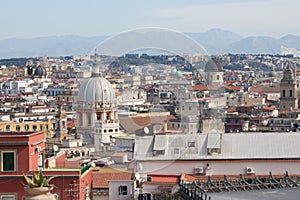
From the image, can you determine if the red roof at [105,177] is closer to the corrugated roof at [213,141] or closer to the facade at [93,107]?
the corrugated roof at [213,141]

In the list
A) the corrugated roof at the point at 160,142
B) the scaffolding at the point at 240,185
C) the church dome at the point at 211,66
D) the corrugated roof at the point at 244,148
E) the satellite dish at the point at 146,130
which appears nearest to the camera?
the scaffolding at the point at 240,185

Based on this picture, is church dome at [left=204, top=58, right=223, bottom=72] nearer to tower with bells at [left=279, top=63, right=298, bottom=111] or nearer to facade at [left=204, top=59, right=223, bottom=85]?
facade at [left=204, top=59, right=223, bottom=85]

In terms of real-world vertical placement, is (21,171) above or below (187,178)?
above

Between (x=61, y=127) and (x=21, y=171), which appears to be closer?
(x=21, y=171)

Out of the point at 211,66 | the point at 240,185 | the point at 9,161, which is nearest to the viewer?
the point at 9,161

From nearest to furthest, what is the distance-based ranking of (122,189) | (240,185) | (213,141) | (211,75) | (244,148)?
(240,185) < (122,189) < (213,141) < (244,148) < (211,75)

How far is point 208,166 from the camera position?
24.5 meters

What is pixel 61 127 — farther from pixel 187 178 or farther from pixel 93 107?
pixel 187 178

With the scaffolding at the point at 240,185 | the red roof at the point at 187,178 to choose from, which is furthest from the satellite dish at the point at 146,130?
the scaffolding at the point at 240,185

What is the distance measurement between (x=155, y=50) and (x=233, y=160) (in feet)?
18.6

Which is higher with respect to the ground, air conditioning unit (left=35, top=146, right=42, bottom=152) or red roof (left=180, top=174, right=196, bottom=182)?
air conditioning unit (left=35, top=146, right=42, bottom=152)

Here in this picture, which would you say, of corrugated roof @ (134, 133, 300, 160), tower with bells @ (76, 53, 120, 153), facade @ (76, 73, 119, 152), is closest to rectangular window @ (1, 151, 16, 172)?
corrugated roof @ (134, 133, 300, 160)

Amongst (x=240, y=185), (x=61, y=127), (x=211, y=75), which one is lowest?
(x=61, y=127)

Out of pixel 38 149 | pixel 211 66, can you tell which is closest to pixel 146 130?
pixel 38 149
